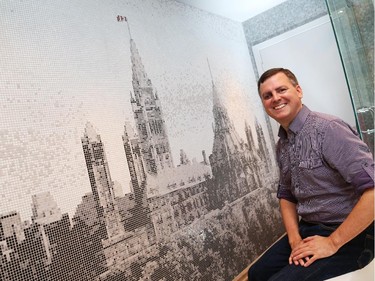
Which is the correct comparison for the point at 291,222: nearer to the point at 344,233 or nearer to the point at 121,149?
the point at 344,233

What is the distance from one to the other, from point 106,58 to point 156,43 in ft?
1.71

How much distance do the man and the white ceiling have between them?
155cm

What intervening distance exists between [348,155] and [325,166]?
5.2 inches

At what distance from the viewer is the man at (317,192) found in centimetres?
136

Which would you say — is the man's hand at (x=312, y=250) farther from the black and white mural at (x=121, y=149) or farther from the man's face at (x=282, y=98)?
the black and white mural at (x=121, y=149)

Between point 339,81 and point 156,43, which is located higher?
point 156,43

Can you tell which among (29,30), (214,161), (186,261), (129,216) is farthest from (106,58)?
(186,261)

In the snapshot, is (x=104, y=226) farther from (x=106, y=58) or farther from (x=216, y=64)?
(x=216, y=64)

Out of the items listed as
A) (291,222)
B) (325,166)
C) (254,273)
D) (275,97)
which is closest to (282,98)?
(275,97)

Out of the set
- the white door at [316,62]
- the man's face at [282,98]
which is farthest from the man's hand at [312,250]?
the white door at [316,62]

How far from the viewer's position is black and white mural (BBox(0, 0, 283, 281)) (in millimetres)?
1569

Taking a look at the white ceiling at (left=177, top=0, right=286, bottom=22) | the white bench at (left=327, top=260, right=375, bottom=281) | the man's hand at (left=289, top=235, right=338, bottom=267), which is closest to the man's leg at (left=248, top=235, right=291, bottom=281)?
the man's hand at (left=289, top=235, right=338, bottom=267)

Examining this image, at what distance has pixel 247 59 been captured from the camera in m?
3.69

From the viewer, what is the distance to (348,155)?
139 centimetres
